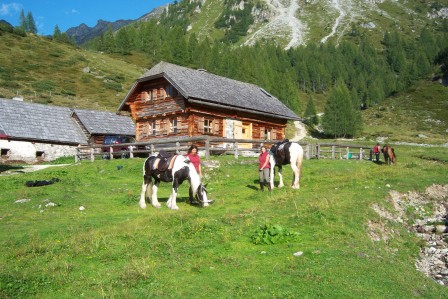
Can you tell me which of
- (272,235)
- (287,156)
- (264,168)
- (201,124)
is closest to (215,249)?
Answer: (272,235)

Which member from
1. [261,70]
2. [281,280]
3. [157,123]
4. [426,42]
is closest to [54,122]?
[157,123]

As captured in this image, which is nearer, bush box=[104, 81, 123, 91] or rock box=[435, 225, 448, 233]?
rock box=[435, 225, 448, 233]

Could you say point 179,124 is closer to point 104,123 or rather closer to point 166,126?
point 166,126

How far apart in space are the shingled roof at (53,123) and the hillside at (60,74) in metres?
28.4

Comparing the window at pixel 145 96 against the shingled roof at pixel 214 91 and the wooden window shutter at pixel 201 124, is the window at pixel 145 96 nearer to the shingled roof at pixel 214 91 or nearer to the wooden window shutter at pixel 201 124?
the shingled roof at pixel 214 91

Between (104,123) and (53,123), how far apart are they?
19.0 ft

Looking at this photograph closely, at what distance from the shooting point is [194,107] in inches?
1374

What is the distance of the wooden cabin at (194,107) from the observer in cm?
3497

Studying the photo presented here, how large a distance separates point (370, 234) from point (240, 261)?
4.32 metres

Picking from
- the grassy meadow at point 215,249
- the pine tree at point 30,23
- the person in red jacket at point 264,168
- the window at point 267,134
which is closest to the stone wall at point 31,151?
the window at point 267,134

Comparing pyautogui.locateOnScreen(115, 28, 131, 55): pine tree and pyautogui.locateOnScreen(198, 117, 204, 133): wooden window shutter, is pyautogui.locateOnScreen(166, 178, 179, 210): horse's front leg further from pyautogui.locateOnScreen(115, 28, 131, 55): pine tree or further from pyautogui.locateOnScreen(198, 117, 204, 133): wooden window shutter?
pyautogui.locateOnScreen(115, 28, 131, 55): pine tree

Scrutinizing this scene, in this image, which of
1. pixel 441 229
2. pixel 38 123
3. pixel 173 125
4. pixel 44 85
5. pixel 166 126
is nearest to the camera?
pixel 441 229

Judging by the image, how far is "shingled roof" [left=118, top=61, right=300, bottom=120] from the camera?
34.2 m

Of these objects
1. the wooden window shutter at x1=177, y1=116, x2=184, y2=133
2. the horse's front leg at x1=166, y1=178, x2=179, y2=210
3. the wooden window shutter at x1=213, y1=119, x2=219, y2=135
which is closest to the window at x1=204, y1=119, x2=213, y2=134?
the wooden window shutter at x1=213, y1=119, x2=219, y2=135
